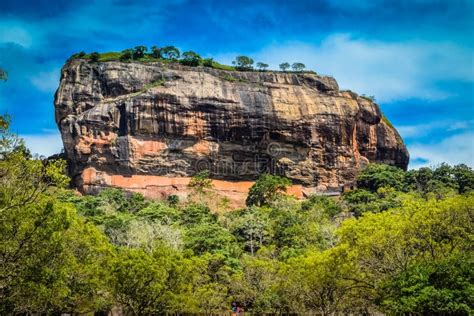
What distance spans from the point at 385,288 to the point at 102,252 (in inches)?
554

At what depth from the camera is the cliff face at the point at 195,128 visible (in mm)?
66312

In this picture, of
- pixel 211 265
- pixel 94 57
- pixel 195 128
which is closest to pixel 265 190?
pixel 195 128

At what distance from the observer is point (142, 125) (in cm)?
6619

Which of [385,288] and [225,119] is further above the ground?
[225,119]

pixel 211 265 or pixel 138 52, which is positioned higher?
pixel 138 52

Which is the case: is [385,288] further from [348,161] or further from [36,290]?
[348,161]

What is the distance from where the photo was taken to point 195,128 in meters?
68.2

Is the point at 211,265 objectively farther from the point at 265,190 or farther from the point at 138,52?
the point at 138,52

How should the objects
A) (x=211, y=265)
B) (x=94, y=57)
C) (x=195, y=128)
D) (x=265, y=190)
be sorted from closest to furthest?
1. (x=211, y=265)
2. (x=265, y=190)
3. (x=195, y=128)
4. (x=94, y=57)

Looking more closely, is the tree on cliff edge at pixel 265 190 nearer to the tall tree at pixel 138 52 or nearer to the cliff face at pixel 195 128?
the cliff face at pixel 195 128

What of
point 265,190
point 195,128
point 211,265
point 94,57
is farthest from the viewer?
point 94,57

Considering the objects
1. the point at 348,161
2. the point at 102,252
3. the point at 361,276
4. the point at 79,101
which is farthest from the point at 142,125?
the point at 361,276

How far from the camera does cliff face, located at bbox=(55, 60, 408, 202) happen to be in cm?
6631

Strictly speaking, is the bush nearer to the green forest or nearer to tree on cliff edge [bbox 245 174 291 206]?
tree on cliff edge [bbox 245 174 291 206]
